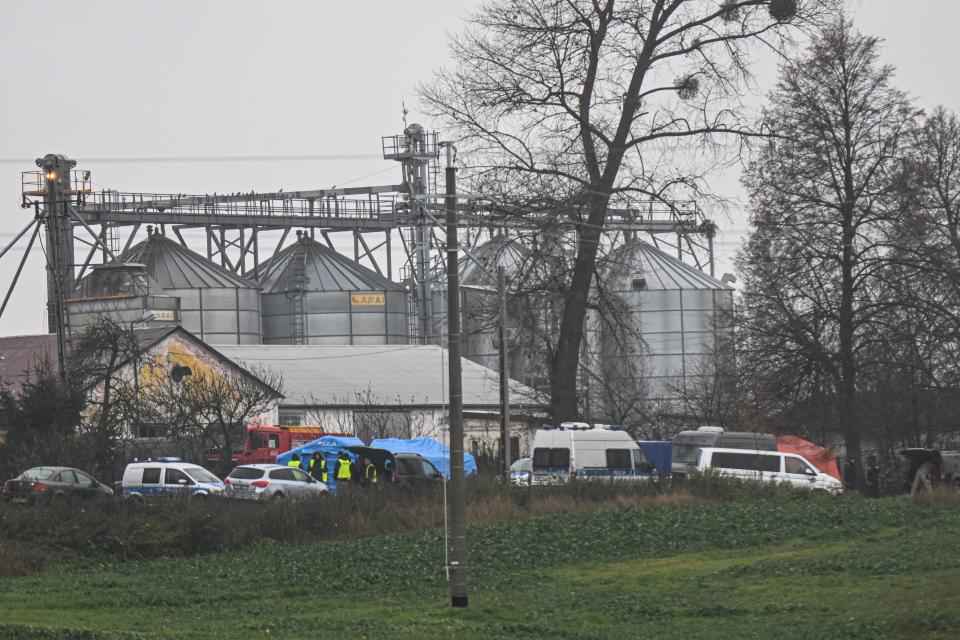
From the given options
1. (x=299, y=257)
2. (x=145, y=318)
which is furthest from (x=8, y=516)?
(x=299, y=257)

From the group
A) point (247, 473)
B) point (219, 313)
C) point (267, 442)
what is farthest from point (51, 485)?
point (219, 313)

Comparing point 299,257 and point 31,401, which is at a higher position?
point 299,257

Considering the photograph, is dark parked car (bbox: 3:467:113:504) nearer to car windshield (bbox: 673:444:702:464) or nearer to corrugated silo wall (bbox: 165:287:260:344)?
car windshield (bbox: 673:444:702:464)

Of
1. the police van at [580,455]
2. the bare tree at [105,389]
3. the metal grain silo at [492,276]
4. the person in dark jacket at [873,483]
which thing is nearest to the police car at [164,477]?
the bare tree at [105,389]

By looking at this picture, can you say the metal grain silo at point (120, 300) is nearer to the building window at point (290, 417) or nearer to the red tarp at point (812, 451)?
the building window at point (290, 417)

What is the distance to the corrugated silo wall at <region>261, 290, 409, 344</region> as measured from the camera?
82.8 m

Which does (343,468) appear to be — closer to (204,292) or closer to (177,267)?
(204,292)

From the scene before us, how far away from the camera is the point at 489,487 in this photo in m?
36.2

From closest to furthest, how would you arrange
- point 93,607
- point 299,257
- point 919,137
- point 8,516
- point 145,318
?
point 93,607
point 8,516
point 919,137
point 145,318
point 299,257

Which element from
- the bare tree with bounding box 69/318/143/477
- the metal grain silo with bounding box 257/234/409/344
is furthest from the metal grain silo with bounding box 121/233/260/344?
the bare tree with bounding box 69/318/143/477

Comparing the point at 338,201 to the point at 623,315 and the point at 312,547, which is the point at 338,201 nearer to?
the point at 623,315

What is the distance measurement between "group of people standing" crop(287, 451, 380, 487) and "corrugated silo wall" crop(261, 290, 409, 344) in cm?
3703

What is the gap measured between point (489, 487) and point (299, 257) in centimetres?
4900

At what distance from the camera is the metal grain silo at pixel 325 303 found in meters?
82.6
